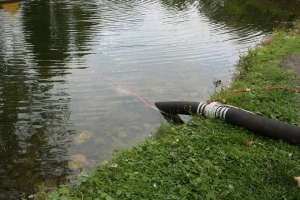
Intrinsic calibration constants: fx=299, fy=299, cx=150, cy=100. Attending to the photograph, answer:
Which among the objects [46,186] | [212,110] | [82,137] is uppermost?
[212,110]

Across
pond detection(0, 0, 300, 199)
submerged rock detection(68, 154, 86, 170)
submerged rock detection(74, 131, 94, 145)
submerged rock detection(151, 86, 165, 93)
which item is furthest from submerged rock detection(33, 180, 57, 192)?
submerged rock detection(151, 86, 165, 93)

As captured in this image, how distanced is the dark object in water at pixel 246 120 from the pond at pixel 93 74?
90 centimetres

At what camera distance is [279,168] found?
4051 millimetres

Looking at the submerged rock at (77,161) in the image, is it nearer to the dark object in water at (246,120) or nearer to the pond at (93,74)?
the pond at (93,74)

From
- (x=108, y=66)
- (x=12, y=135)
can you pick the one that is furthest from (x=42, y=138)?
(x=108, y=66)

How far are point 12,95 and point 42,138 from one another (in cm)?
236

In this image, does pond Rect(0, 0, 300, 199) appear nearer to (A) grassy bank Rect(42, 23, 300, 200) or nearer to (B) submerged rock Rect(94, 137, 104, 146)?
(B) submerged rock Rect(94, 137, 104, 146)

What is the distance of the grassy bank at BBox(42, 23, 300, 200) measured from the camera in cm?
378

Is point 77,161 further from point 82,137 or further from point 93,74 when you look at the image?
point 93,74

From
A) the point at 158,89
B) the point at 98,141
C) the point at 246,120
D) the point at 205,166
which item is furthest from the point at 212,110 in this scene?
the point at 158,89

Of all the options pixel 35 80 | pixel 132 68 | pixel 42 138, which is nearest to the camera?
pixel 42 138

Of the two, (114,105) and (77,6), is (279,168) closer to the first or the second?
(114,105)

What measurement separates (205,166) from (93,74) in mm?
5779

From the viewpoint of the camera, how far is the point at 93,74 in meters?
9.09
